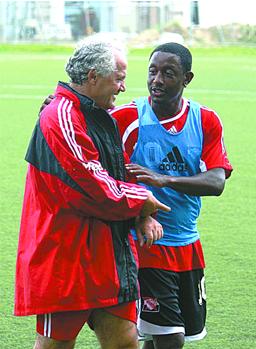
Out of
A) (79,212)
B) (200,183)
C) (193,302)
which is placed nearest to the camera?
(79,212)

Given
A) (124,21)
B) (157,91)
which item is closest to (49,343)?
(157,91)

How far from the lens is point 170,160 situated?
5516 mm

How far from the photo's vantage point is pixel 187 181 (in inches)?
212

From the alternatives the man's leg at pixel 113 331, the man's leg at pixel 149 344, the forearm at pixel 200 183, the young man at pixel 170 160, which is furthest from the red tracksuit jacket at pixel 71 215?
the man's leg at pixel 149 344

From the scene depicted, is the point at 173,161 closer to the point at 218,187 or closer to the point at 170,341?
the point at 218,187

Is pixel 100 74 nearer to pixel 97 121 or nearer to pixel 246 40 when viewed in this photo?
pixel 97 121

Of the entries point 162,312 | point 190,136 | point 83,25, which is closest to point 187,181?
point 190,136

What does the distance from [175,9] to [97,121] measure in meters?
42.0

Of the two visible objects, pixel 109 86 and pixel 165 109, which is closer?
pixel 109 86

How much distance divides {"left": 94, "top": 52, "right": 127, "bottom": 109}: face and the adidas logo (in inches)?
27.7

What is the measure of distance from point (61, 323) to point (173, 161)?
3.66ft

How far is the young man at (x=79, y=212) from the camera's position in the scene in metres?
4.70

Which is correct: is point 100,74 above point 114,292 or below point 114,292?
above

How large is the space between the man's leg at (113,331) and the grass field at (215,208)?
5.14ft
